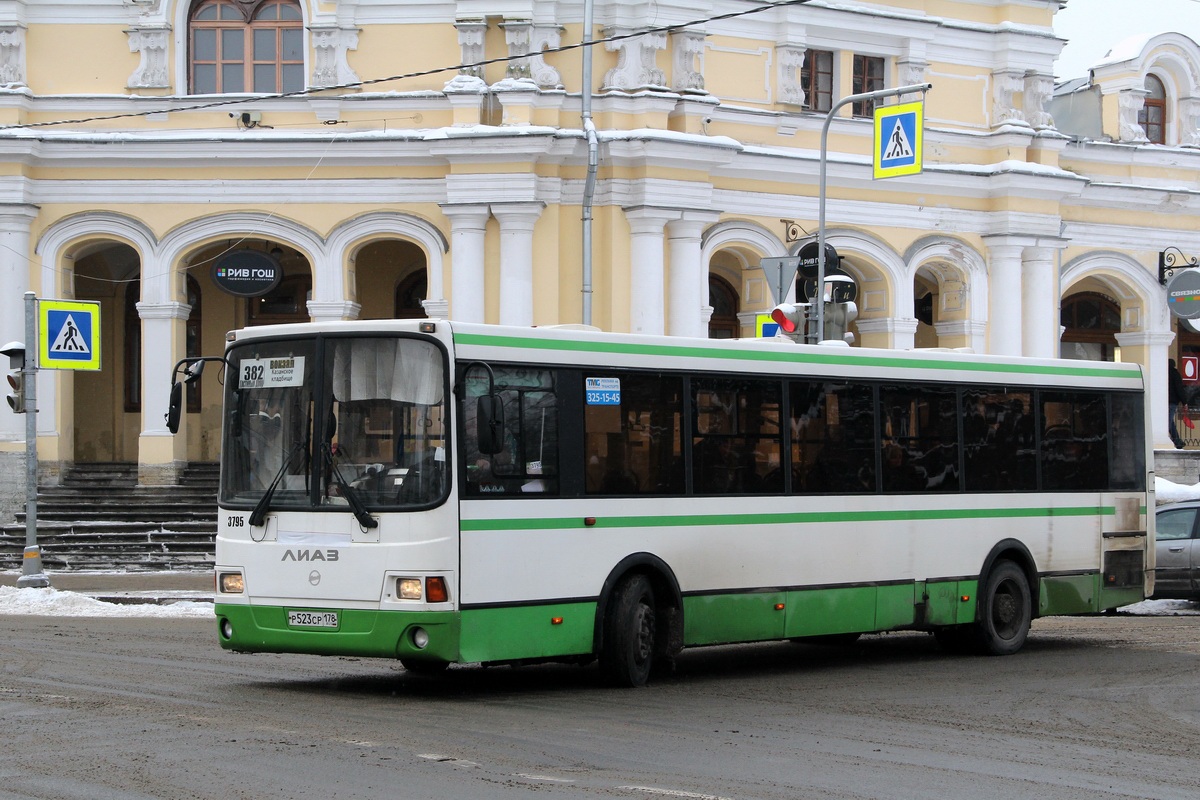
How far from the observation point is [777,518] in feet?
44.4

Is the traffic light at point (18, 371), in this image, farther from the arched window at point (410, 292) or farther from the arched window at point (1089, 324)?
the arched window at point (1089, 324)

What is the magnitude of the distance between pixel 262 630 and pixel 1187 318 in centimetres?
2662

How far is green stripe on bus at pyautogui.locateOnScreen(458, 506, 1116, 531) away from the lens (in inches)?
461

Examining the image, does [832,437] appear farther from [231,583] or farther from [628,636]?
[231,583]

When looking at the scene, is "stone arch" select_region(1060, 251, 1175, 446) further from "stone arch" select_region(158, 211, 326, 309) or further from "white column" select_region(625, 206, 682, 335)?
"stone arch" select_region(158, 211, 326, 309)

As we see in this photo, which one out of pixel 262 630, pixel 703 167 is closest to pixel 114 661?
pixel 262 630

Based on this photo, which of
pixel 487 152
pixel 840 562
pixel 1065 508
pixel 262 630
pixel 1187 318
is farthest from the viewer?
pixel 1187 318

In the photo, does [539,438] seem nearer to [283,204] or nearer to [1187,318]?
[283,204]

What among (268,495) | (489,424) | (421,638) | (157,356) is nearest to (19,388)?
(157,356)

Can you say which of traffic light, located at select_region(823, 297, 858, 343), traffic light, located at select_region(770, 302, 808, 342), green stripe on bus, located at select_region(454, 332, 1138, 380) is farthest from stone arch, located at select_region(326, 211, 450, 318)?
green stripe on bus, located at select_region(454, 332, 1138, 380)

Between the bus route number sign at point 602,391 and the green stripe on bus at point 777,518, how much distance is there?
32.9 inches

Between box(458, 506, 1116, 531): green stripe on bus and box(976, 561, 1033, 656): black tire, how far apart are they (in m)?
0.54

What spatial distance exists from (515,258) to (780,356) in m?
14.6

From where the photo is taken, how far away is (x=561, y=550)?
Answer: 1198 centimetres
